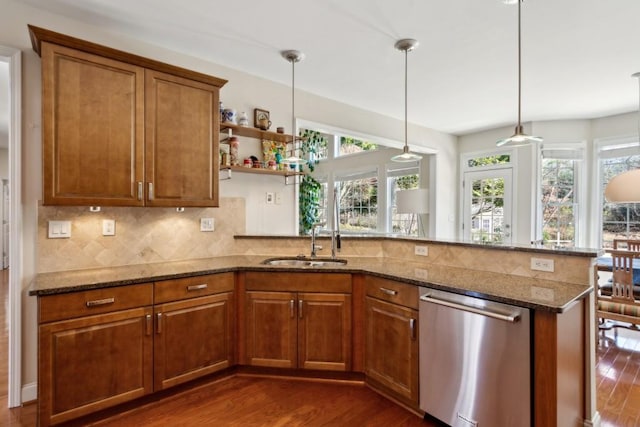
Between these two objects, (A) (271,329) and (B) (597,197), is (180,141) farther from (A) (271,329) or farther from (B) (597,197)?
(B) (597,197)

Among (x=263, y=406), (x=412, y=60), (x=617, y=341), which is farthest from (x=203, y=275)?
(x=617, y=341)

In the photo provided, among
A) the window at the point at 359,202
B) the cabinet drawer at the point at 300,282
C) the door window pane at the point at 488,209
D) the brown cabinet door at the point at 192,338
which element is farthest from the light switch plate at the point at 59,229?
the door window pane at the point at 488,209

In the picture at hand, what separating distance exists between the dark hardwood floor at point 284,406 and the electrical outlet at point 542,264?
94cm

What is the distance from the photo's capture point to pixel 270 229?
339 cm

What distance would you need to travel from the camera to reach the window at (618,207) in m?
4.38

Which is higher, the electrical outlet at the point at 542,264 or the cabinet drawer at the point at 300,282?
the electrical outlet at the point at 542,264

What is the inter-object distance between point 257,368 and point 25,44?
8.70ft

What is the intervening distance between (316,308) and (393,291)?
1.92 ft

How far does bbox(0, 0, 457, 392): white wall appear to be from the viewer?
7.14ft

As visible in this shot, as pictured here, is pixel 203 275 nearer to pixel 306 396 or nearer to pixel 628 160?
pixel 306 396

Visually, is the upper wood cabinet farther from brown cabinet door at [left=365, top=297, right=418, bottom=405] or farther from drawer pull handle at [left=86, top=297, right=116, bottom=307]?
brown cabinet door at [left=365, top=297, right=418, bottom=405]

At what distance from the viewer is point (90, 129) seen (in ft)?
6.95

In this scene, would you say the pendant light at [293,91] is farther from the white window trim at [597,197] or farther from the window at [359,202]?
the white window trim at [597,197]

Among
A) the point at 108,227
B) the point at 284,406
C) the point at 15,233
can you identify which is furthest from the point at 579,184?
the point at 15,233
